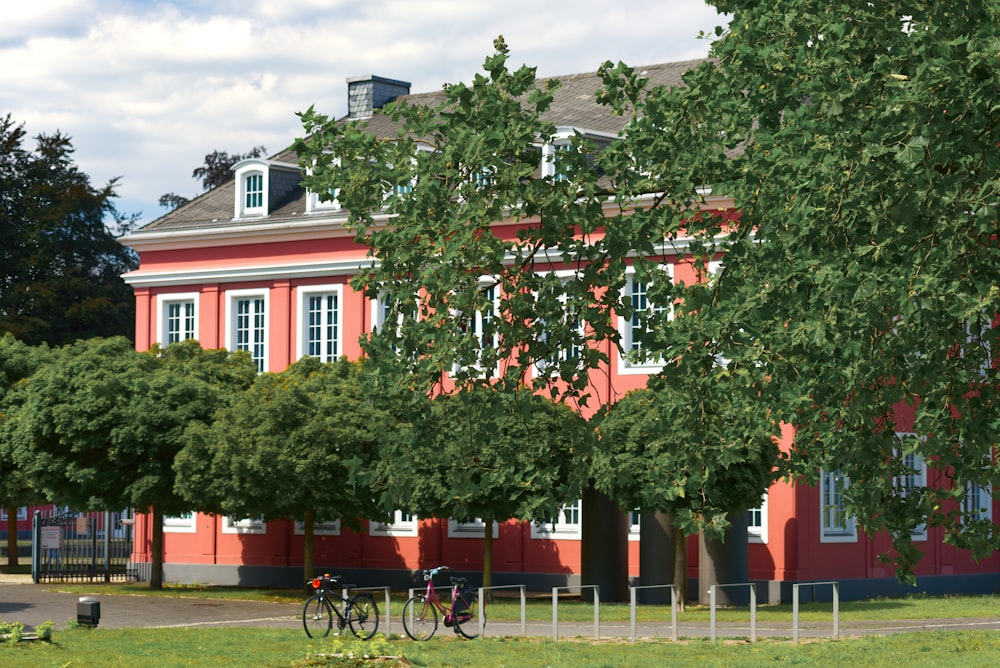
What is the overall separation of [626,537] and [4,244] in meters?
33.8

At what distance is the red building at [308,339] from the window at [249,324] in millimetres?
39

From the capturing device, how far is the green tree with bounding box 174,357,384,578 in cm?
3769

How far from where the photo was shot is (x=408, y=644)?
89.3 feet

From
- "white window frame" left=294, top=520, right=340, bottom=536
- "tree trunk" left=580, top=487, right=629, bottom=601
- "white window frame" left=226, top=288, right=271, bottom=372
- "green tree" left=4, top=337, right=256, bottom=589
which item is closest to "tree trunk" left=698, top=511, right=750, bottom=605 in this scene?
"tree trunk" left=580, top=487, right=629, bottom=601

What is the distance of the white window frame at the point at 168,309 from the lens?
50.1m

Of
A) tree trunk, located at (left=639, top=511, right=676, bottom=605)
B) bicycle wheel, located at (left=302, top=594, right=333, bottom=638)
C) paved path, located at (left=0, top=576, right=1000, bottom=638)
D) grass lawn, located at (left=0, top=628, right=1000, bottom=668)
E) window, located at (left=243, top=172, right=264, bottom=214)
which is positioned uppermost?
window, located at (left=243, top=172, right=264, bottom=214)

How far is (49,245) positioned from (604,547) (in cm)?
3311

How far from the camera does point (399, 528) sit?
46375 millimetres

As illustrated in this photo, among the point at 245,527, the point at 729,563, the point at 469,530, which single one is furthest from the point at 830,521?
the point at 245,527

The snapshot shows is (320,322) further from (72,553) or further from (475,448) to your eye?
(475,448)

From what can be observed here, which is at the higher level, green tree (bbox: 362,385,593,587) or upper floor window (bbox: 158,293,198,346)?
upper floor window (bbox: 158,293,198,346)

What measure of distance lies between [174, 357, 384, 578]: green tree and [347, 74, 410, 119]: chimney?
53.8 ft

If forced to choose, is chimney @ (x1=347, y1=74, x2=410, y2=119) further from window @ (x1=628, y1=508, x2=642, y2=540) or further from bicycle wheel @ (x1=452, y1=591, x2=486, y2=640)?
bicycle wheel @ (x1=452, y1=591, x2=486, y2=640)

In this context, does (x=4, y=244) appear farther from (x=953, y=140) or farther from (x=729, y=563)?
(x=953, y=140)
